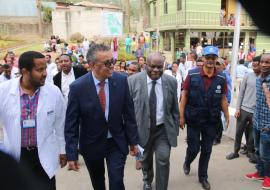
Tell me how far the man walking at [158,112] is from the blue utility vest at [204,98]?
0.34 metres

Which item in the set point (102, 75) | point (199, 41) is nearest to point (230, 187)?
point (102, 75)

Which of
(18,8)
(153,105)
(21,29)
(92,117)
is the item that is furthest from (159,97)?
(18,8)

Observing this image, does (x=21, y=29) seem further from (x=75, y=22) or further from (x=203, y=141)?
(x=203, y=141)

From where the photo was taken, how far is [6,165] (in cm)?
62

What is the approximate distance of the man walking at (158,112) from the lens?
3611mm

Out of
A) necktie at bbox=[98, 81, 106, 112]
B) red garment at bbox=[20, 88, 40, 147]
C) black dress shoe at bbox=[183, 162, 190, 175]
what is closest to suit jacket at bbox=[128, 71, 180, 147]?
necktie at bbox=[98, 81, 106, 112]

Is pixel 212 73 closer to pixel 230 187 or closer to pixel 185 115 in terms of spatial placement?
pixel 185 115

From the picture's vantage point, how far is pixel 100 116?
2969 mm

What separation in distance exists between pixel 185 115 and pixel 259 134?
1.01 m

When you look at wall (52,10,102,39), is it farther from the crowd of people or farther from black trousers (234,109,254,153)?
the crowd of people

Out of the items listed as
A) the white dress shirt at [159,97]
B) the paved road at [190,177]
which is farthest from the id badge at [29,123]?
the paved road at [190,177]

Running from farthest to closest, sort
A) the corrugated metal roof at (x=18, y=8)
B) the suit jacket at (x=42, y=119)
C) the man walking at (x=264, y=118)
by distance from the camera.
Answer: the corrugated metal roof at (x=18, y=8) < the man walking at (x=264, y=118) < the suit jacket at (x=42, y=119)

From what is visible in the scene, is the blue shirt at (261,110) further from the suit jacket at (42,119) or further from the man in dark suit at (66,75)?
the man in dark suit at (66,75)

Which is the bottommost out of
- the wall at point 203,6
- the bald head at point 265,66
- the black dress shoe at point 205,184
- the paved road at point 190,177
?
the paved road at point 190,177
